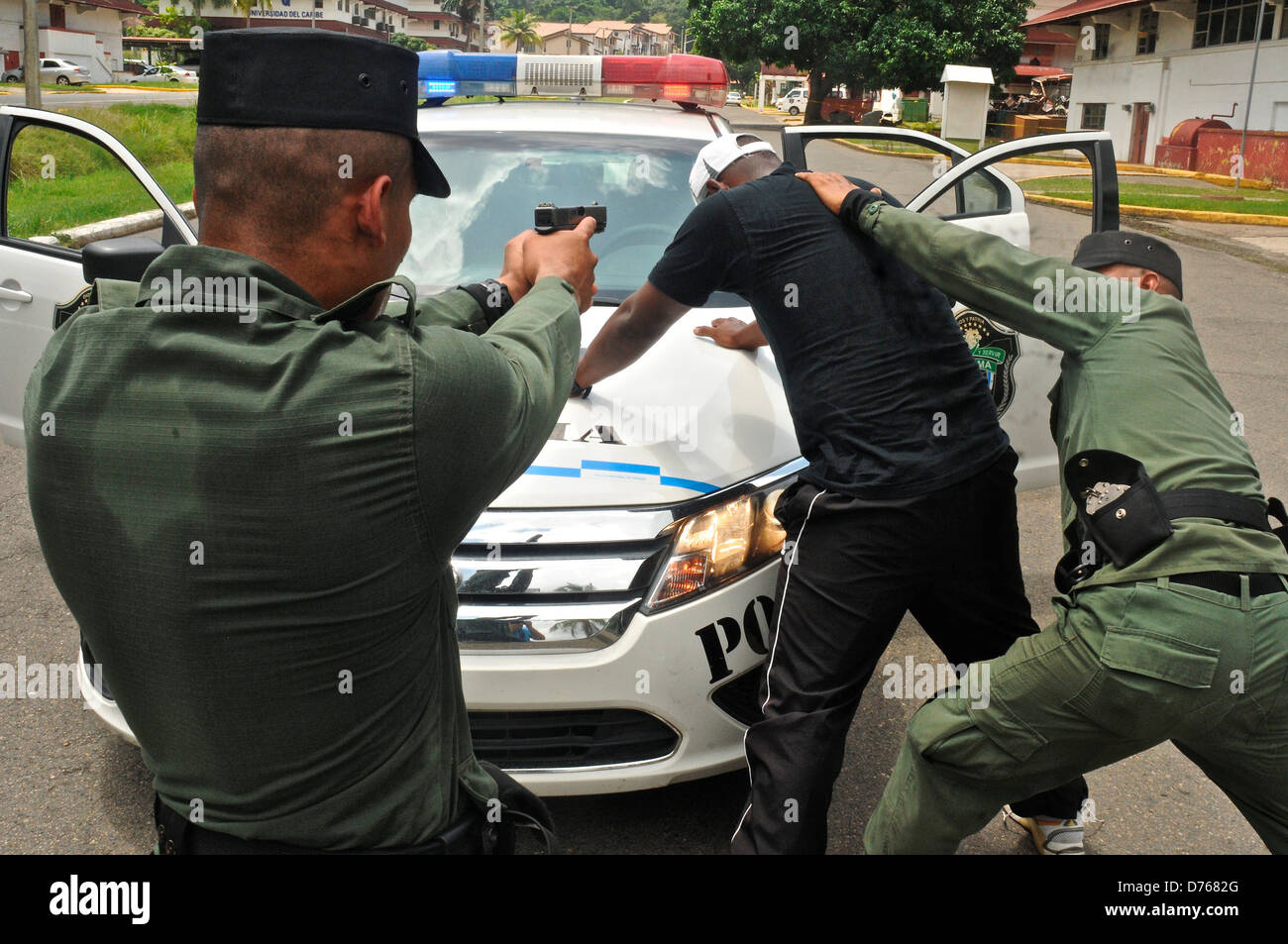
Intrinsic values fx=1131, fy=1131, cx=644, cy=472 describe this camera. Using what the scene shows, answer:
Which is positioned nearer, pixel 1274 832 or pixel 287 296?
pixel 287 296

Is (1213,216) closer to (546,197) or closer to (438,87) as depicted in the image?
(438,87)

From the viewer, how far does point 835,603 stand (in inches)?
98.2

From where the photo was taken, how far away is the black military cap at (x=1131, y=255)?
244 centimetres

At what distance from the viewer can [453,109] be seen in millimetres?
4680

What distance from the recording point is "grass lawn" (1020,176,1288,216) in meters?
19.0

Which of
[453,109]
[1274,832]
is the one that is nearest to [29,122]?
[453,109]

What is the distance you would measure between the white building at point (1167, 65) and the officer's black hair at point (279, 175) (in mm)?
29083

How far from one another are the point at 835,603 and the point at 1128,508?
657 mm

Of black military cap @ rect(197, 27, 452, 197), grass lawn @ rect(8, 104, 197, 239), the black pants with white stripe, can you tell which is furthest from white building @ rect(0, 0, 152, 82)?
black military cap @ rect(197, 27, 452, 197)

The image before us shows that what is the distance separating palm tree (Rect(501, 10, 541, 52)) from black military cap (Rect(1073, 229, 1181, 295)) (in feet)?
405
